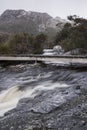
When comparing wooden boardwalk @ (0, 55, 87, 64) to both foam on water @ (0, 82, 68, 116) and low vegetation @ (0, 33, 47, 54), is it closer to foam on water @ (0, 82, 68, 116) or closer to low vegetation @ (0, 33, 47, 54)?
foam on water @ (0, 82, 68, 116)

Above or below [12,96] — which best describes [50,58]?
above

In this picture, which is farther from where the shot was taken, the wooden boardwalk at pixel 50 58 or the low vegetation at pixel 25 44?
the low vegetation at pixel 25 44

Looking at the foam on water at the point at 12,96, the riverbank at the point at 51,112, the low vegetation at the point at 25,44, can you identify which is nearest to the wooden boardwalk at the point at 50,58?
the foam on water at the point at 12,96

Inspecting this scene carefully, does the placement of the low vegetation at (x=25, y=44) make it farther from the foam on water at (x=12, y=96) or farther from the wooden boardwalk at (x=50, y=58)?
the foam on water at (x=12, y=96)

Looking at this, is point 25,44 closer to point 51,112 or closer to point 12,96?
point 12,96

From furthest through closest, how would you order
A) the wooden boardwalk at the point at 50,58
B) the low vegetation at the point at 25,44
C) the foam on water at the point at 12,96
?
the low vegetation at the point at 25,44 → the wooden boardwalk at the point at 50,58 → the foam on water at the point at 12,96

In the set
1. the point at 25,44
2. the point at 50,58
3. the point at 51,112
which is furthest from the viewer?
the point at 25,44

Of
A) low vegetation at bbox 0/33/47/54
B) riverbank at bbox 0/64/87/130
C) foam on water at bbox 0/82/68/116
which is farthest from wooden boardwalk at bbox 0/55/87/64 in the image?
low vegetation at bbox 0/33/47/54

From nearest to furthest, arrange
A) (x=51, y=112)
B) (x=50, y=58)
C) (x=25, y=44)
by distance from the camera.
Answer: (x=51, y=112), (x=50, y=58), (x=25, y=44)

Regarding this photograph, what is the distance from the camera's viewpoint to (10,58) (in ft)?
192

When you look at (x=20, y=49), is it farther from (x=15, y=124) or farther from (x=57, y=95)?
(x=15, y=124)

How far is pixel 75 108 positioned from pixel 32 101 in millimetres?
5492

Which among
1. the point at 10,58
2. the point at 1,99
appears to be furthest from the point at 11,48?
the point at 1,99

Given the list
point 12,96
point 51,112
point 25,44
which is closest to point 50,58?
point 12,96
